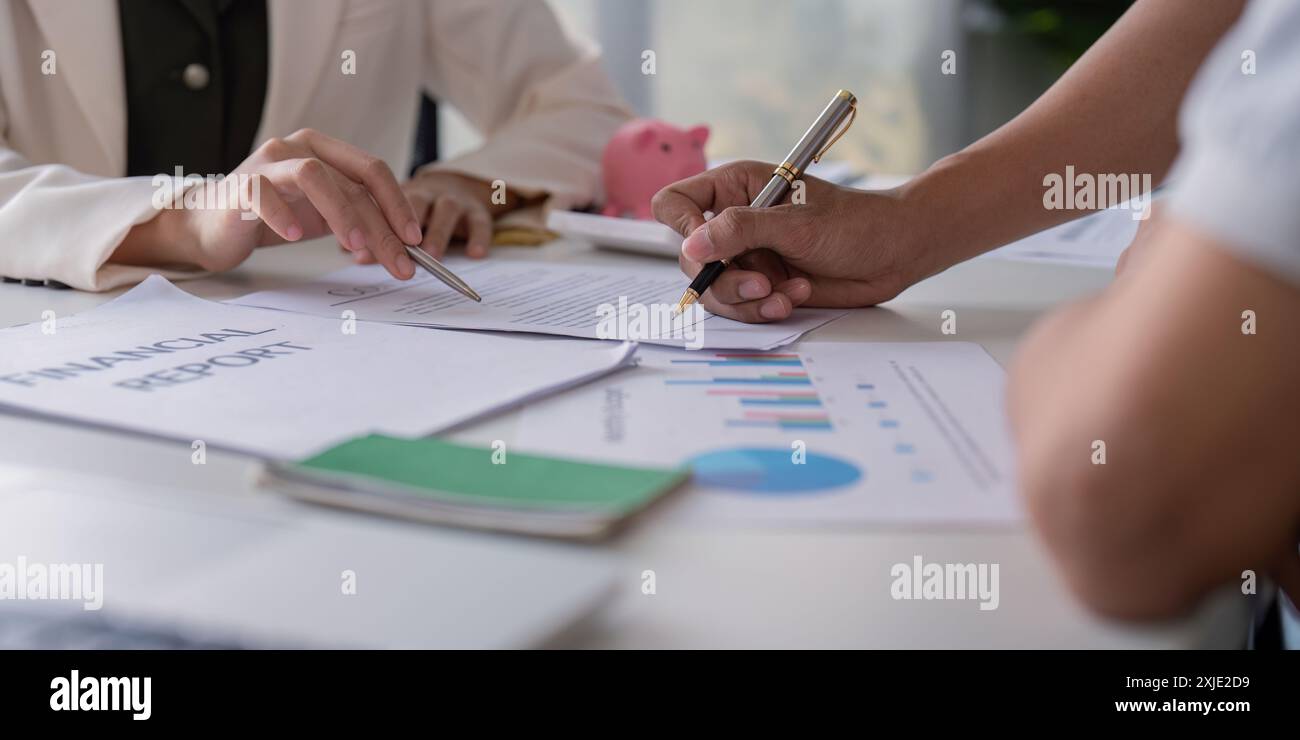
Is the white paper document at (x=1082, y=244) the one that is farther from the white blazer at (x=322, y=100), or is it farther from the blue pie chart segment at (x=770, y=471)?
the blue pie chart segment at (x=770, y=471)

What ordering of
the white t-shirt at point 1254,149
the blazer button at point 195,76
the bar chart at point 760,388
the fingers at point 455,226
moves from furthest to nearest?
the blazer button at point 195,76, the fingers at point 455,226, the bar chart at point 760,388, the white t-shirt at point 1254,149

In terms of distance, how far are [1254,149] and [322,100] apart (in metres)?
1.28

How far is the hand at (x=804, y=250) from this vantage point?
802mm

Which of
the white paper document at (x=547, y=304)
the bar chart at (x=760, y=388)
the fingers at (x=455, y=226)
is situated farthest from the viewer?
the fingers at (x=455, y=226)

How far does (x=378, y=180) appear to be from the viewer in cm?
91

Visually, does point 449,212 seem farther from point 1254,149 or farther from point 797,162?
point 1254,149

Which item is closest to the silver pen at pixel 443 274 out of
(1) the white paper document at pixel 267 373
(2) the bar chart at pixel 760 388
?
(1) the white paper document at pixel 267 373

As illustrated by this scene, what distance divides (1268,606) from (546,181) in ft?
2.65

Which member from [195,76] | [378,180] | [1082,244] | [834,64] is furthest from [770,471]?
[834,64]

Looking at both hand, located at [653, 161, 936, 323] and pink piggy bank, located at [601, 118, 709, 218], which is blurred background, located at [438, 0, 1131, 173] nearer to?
pink piggy bank, located at [601, 118, 709, 218]

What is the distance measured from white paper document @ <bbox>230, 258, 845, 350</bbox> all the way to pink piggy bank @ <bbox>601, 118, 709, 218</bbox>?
0.17m

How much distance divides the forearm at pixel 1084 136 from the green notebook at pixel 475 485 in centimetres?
49
